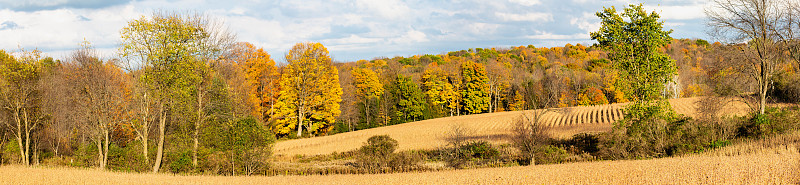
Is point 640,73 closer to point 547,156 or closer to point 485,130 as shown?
point 547,156

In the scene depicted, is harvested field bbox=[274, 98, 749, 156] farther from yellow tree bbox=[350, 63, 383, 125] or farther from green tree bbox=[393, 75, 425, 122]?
yellow tree bbox=[350, 63, 383, 125]

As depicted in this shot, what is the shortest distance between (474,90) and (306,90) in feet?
115

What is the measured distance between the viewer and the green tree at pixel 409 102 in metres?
74.3

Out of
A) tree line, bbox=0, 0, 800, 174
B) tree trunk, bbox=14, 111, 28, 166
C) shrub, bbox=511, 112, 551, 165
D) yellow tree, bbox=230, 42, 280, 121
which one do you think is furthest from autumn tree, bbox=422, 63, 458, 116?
tree trunk, bbox=14, 111, 28, 166

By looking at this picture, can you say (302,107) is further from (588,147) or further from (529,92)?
(529,92)

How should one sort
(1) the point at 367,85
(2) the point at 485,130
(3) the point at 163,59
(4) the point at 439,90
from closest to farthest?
(3) the point at 163,59 → (2) the point at 485,130 → (1) the point at 367,85 → (4) the point at 439,90

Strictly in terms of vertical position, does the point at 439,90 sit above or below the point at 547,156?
above

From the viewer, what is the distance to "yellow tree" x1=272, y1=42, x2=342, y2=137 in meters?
52.2

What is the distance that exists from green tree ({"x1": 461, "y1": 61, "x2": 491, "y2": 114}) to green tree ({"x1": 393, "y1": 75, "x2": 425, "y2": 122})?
8204 millimetres

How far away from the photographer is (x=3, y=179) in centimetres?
1549

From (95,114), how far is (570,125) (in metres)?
40.0

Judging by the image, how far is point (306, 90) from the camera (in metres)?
53.0

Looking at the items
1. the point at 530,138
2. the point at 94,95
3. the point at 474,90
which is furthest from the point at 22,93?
the point at 474,90

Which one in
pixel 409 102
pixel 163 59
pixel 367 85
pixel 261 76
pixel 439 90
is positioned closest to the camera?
pixel 163 59
